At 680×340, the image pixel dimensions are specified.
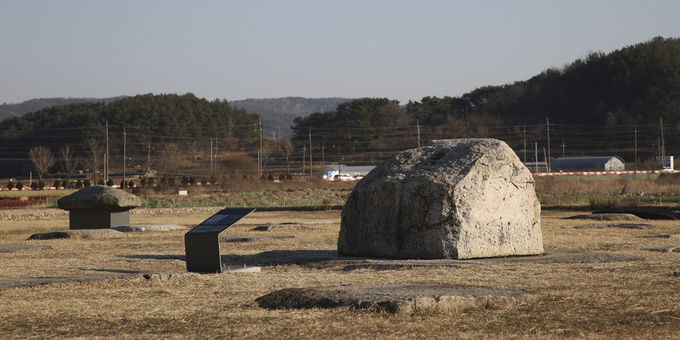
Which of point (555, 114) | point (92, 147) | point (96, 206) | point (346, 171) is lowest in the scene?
point (96, 206)

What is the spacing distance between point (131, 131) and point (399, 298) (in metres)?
106

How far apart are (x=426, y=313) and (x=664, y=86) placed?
104 meters

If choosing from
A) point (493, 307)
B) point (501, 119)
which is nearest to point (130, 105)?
point (501, 119)

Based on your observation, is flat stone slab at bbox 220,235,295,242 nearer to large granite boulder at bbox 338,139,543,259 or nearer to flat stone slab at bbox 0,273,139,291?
large granite boulder at bbox 338,139,543,259

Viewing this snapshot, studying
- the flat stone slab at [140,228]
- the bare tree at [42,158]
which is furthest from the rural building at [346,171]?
the flat stone slab at [140,228]

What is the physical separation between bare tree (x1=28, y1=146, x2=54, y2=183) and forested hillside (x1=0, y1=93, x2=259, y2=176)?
1527 mm

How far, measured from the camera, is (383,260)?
45.9 feet

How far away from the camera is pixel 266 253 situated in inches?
632

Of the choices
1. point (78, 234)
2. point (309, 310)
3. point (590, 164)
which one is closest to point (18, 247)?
point (78, 234)

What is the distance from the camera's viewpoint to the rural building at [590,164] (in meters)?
79.1

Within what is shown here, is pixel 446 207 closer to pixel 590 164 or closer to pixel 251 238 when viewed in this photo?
pixel 251 238

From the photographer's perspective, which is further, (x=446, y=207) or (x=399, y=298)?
(x=446, y=207)

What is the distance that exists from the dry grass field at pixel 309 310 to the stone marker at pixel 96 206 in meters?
7.67

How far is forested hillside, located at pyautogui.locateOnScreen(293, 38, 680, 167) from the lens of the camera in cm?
9988
